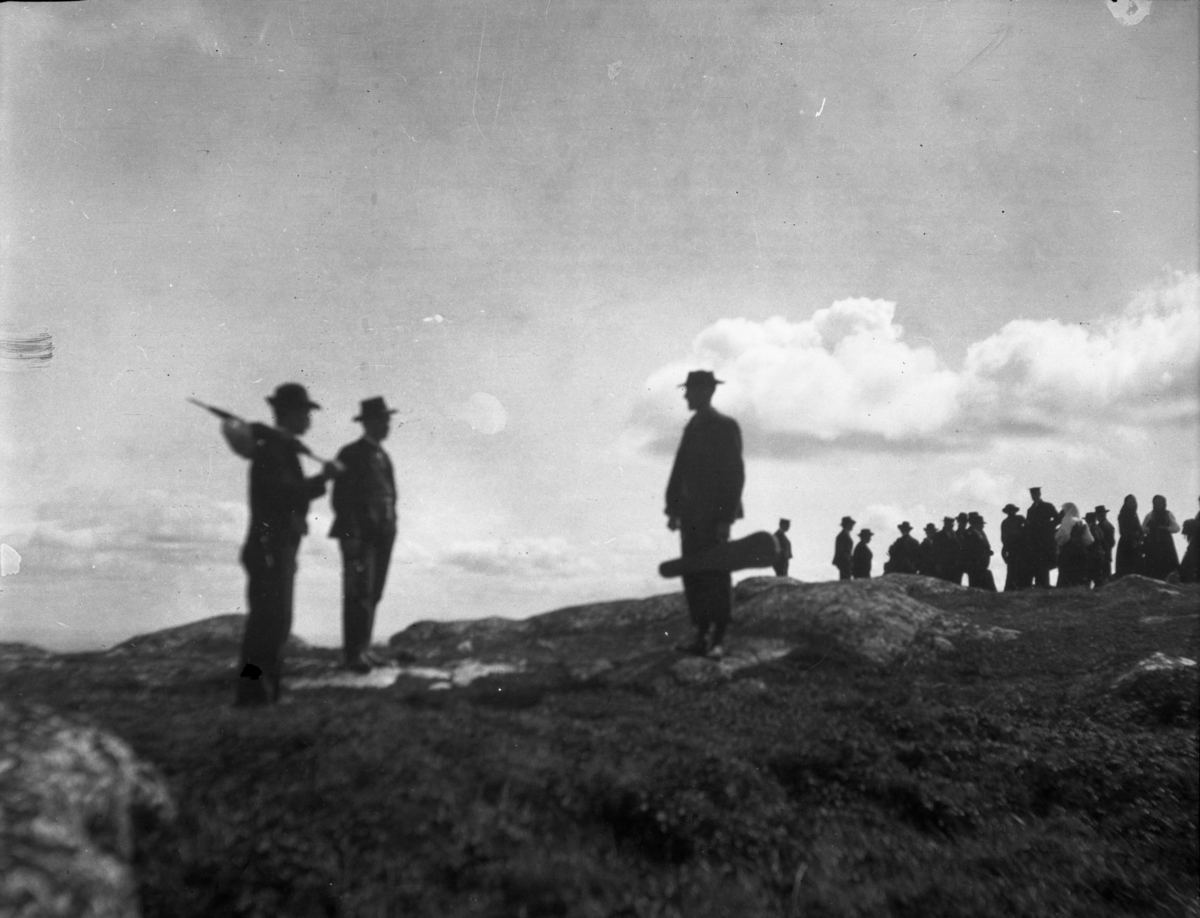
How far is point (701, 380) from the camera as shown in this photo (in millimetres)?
6578

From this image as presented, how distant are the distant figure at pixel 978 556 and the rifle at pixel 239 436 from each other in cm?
1965

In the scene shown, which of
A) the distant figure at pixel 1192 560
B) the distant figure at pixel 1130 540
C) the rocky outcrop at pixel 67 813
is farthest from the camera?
the distant figure at pixel 1130 540

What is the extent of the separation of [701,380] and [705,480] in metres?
0.88

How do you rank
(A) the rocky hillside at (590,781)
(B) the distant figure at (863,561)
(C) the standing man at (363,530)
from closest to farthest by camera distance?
(A) the rocky hillside at (590,781) < (C) the standing man at (363,530) < (B) the distant figure at (863,561)

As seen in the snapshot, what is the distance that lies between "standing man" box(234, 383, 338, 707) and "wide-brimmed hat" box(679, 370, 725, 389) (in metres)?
3.13

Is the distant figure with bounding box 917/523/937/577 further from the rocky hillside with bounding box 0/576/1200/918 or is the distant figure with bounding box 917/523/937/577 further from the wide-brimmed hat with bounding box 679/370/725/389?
the wide-brimmed hat with bounding box 679/370/725/389

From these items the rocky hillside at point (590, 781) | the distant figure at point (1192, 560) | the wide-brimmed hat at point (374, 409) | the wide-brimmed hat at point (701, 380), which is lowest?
the rocky hillside at point (590, 781)

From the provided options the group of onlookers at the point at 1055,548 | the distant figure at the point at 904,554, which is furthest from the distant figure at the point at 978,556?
the distant figure at the point at 904,554

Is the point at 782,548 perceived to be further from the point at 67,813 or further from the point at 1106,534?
the point at 1106,534

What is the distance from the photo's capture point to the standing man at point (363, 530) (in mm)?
4988

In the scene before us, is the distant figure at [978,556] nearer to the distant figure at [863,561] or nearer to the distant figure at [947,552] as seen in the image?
the distant figure at [947,552]

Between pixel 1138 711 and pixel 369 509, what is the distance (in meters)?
10.1

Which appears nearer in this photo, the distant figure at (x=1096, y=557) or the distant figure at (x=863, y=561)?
the distant figure at (x=863, y=561)

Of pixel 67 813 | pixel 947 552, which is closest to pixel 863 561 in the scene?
pixel 947 552
